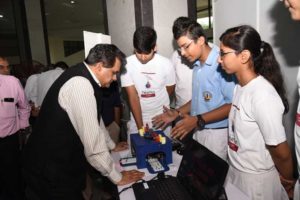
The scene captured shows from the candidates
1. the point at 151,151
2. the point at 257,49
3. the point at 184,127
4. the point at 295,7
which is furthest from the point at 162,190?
the point at 295,7

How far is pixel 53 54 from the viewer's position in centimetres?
1209

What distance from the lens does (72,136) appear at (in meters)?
1.37

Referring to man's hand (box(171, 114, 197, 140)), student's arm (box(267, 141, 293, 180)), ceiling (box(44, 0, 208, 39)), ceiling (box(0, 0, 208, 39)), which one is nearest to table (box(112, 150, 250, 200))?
man's hand (box(171, 114, 197, 140))

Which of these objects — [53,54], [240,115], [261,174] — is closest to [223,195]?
[261,174]

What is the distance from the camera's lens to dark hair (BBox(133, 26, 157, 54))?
204 centimetres

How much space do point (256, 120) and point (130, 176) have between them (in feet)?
2.36

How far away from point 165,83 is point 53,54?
10.9 meters

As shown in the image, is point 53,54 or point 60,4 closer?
point 60,4

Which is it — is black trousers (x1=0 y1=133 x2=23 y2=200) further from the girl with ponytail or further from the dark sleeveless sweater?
the girl with ponytail

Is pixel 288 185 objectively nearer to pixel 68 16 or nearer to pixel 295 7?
pixel 295 7

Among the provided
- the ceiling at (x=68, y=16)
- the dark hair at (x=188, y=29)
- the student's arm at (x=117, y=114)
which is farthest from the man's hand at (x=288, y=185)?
the ceiling at (x=68, y=16)

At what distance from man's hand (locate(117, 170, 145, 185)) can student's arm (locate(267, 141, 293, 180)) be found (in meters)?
0.69

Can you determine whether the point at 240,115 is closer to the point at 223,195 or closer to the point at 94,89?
the point at 223,195

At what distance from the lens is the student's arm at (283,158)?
48.3 inches
